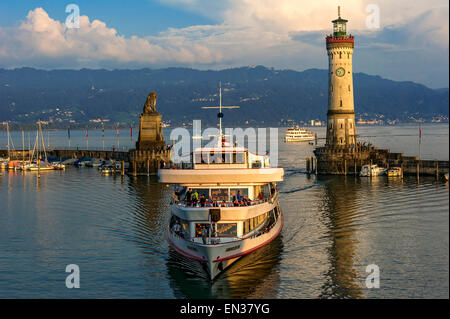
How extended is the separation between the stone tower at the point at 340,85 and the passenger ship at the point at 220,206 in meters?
51.1

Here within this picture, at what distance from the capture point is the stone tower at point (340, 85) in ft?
290

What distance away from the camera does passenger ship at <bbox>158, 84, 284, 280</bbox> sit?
34.3m

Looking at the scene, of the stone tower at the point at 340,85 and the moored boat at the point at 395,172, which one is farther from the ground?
the stone tower at the point at 340,85

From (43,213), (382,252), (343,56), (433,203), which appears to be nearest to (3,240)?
(43,213)

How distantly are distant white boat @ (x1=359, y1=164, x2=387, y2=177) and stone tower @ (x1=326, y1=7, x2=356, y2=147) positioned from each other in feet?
16.6

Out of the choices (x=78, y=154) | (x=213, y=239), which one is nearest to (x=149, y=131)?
(x=78, y=154)

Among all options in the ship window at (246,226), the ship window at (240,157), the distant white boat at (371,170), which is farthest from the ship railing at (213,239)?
the distant white boat at (371,170)

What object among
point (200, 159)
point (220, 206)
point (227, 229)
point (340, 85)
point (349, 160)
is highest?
point (340, 85)

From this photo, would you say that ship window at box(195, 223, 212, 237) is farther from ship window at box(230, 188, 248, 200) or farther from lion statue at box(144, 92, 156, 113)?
lion statue at box(144, 92, 156, 113)

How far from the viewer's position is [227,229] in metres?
36.0

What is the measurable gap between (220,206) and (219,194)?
2255 millimetres

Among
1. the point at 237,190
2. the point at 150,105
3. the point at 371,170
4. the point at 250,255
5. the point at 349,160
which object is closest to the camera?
the point at 250,255

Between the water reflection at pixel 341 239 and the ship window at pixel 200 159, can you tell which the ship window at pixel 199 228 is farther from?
the water reflection at pixel 341 239

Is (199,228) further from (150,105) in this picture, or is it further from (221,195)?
(150,105)
